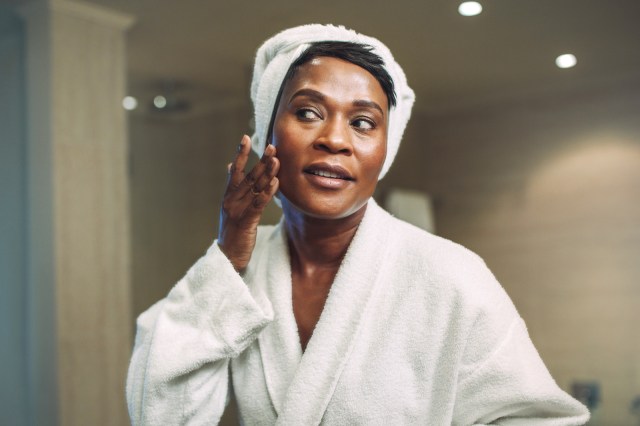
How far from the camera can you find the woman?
49 cm

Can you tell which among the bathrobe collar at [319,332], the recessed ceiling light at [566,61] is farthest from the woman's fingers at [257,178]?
the recessed ceiling light at [566,61]

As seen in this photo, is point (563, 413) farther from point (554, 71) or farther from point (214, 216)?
point (214, 216)

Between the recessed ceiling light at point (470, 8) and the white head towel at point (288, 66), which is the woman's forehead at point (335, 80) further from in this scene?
the recessed ceiling light at point (470, 8)

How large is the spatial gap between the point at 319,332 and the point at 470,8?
0.76 metres

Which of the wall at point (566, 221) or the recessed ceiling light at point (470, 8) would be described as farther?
the wall at point (566, 221)

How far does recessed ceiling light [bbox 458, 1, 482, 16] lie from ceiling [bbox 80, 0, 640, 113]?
16 mm

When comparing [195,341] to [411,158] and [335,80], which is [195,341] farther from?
[411,158]

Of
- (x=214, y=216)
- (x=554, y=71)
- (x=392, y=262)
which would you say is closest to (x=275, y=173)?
(x=392, y=262)

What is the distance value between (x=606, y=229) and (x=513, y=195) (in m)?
0.26

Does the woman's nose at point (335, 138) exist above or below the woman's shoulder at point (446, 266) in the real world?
above

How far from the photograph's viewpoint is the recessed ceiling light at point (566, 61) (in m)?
1.27

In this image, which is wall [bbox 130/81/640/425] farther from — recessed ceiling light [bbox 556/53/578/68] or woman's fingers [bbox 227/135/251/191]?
woman's fingers [bbox 227/135/251/191]

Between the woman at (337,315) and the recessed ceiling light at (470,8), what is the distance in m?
0.59

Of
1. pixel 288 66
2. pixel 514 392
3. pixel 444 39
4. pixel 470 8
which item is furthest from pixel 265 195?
pixel 444 39
